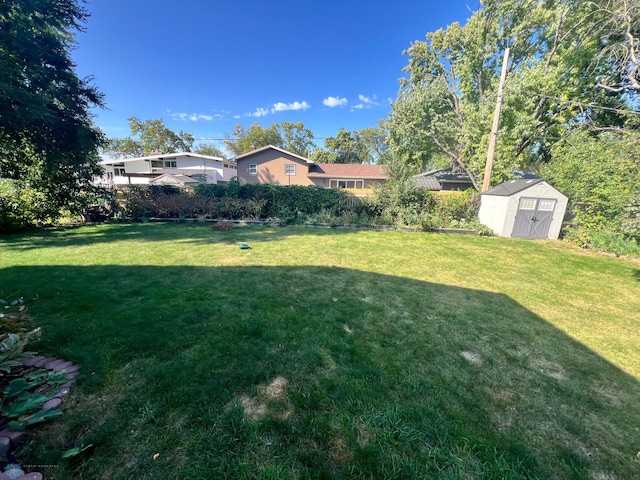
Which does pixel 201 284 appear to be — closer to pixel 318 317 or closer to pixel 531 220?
pixel 318 317

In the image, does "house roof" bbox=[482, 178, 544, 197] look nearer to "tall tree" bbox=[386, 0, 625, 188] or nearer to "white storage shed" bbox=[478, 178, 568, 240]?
"white storage shed" bbox=[478, 178, 568, 240]

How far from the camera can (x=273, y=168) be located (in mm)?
23625

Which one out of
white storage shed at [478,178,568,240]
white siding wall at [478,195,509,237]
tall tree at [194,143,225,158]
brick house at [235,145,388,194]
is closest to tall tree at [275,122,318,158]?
tall tree at [194,143,225,158]

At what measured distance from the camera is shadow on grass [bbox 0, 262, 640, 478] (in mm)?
1527

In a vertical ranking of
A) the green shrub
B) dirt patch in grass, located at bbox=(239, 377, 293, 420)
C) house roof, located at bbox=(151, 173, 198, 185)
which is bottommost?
dirt patch in grass, located at bbox=(239, 377, 293, 420)

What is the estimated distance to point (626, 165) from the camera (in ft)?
23.2

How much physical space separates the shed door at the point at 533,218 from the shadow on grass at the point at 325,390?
6.90 m

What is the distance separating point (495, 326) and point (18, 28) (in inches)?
453

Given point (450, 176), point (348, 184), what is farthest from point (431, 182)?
point (348, 184)

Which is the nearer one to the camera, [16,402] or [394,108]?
[16,402]

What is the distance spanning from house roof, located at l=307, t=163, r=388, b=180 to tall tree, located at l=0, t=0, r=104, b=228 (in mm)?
17412

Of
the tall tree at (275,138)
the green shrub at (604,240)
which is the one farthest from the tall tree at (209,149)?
the green shrub at (604,240)

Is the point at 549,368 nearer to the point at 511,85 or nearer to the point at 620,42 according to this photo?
the point at 511,85

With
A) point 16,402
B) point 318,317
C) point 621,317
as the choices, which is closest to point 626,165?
point 621,317
